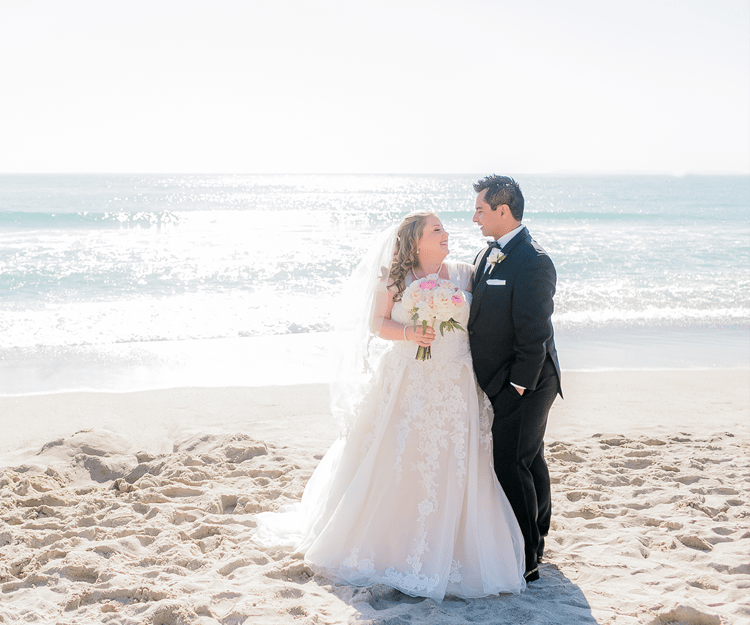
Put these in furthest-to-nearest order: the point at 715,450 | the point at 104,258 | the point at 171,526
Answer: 1. the point at 104,258
2. the point at 715,450
3. the point at 171,526

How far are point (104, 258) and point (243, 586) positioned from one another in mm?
18301

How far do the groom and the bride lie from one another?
0.37ft

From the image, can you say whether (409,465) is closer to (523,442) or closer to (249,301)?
(523,442)

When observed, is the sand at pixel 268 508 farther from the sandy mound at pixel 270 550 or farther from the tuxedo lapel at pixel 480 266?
the tuxedo lapel at pixel 480 266

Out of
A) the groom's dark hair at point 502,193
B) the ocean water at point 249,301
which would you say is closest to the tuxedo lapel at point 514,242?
the groom's dark hair at point 502,193

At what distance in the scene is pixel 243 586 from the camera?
372 centimetres

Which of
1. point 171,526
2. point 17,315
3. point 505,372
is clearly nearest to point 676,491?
point 505,372

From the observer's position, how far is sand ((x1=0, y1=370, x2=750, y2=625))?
3.51 meters

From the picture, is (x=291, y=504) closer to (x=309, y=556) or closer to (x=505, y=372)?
(x=309, y=556)

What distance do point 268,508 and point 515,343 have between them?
229 centimetres

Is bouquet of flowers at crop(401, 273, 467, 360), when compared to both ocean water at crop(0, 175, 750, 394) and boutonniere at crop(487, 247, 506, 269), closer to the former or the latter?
boutonniere at crop(487, 247, 506, 269)

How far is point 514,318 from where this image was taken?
373 centimetres

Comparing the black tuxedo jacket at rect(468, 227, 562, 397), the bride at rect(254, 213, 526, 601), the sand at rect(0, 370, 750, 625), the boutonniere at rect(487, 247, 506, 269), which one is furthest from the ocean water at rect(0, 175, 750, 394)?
the boutonniere at rect(487, 247, 506, 269)

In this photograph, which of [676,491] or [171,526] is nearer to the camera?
[171,526]
